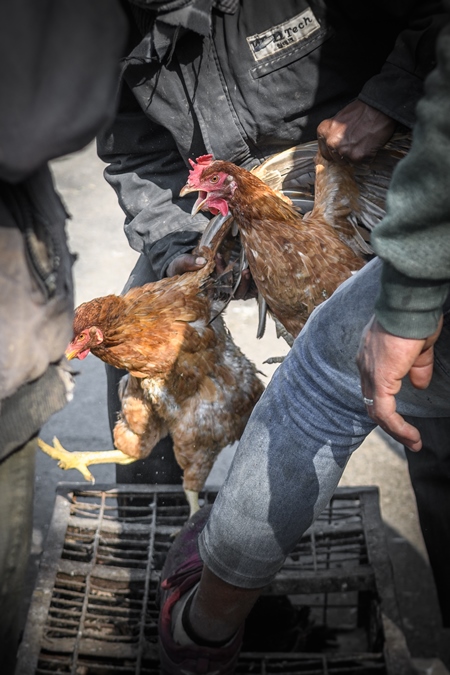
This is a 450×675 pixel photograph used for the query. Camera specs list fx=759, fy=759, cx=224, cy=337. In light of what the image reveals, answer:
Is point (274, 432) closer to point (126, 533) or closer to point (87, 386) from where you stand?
point (126, 533)

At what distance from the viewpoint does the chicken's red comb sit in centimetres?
238

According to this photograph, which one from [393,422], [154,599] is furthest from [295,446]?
[154,599]

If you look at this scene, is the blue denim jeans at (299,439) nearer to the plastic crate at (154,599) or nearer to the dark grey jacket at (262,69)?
the plastic crate at (154,599)

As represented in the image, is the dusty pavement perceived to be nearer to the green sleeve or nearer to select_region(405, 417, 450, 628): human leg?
select_region(405, 417, 450, 628): human leg

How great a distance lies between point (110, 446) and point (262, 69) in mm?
1874

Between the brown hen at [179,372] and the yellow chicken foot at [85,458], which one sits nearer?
the brown hen at [179,372]

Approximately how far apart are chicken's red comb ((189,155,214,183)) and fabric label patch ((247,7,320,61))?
1.11ft

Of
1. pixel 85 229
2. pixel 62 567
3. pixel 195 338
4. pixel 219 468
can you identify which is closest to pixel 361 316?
pixel 195 338

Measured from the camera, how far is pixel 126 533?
252 centimetres

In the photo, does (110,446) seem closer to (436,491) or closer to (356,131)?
(436,491)

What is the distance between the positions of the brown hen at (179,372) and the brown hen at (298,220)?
0.23 metres

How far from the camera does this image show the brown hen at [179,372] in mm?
2506

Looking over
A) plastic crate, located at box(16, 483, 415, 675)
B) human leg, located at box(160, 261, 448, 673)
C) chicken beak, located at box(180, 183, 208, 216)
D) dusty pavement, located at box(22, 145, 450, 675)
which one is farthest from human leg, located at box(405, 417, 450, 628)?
chicken beak, located at box(180, 183, 208, 216)

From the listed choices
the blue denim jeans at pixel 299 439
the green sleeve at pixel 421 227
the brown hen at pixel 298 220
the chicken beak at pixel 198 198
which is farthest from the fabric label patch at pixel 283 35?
the green sleeve at pixel 421 227
